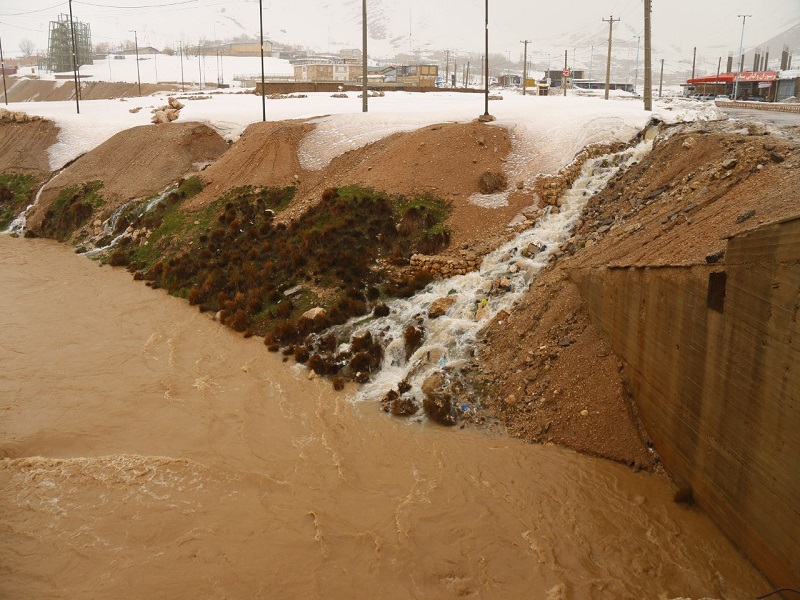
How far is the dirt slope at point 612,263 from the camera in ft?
36.9

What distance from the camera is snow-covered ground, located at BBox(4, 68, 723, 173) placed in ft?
70.7

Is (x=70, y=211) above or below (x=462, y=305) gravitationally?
above

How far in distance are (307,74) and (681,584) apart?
79503mm

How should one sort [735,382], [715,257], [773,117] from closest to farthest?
[735,382]
[715,257]
[773,117]

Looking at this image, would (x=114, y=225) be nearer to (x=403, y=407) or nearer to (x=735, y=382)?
(x=403, y=407)

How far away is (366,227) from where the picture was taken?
19703 millimetres

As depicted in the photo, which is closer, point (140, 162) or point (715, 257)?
point (715, 257)

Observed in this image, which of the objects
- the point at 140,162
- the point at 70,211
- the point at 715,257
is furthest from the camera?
the point at 140,162

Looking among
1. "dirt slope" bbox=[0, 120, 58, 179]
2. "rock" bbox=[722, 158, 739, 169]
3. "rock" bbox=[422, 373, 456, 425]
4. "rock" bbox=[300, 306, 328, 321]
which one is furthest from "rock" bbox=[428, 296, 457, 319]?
"dirt slope" bbox=[0, 120, 58, 179]

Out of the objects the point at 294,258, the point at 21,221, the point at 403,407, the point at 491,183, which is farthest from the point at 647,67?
the point at 21,221

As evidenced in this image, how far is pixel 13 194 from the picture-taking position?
3244 centimetres

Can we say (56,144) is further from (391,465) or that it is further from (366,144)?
(391,465)

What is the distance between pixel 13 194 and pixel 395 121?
20.6 metres

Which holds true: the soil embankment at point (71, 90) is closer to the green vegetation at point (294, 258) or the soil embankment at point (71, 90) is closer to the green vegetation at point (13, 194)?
the green vegetation at point (13, 194)
